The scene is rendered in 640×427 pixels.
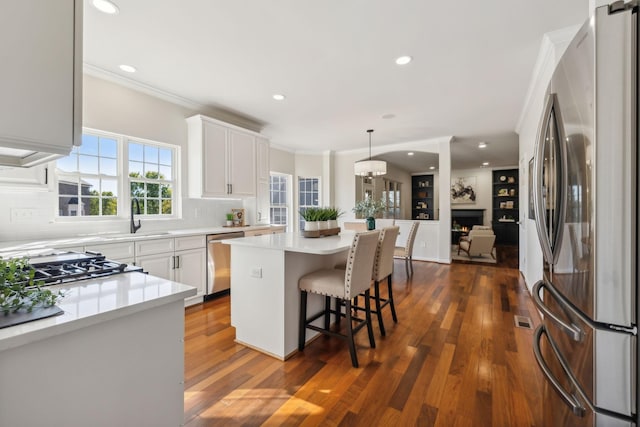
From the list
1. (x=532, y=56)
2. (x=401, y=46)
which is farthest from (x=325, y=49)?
(x=532, y=56)

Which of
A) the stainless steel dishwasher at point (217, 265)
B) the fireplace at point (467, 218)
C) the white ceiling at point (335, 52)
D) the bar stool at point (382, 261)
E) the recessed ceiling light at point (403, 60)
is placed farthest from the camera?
the fireplace at point (467, 218)

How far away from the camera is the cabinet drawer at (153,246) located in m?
2.99

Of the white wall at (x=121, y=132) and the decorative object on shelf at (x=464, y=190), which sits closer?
the white wall at (x=121, y=132)

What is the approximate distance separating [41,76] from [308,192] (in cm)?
650

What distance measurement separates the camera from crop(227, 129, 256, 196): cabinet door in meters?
4.23

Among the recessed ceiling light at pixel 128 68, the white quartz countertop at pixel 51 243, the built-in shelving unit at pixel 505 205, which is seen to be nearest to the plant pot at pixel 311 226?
the white quartz countertop at pixel 51 243

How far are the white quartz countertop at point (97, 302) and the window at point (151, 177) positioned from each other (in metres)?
2.65

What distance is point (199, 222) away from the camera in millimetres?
4227

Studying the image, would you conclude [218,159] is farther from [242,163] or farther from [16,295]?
[16,295]

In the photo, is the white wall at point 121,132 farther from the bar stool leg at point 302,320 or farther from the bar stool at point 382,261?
the bar stool at point 382,261

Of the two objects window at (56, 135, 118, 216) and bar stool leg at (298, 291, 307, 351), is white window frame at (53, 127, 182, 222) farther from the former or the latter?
bar stool leg at (298, 291, 307, 351)

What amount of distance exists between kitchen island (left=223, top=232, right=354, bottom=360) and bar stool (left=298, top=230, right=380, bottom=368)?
0.06 m

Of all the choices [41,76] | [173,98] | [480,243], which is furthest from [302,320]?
[480,243]

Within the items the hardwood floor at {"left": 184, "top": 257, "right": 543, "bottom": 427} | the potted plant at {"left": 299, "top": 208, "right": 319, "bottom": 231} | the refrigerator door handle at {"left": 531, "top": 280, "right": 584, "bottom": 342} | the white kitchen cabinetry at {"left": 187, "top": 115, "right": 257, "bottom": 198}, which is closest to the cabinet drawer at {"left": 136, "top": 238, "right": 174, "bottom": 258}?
the hardwood floor at {"left": 184, "top": 257, "right": 543, "bottom": 427}
